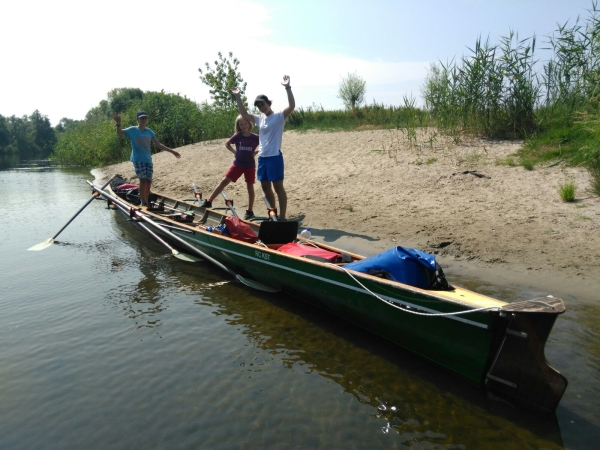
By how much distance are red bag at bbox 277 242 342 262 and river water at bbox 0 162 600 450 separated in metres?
0.61

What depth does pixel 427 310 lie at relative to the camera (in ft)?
12.6

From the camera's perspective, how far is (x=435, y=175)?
9.75 meters

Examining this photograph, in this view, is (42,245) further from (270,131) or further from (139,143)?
(270,131)

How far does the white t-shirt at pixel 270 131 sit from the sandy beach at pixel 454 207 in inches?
63.6

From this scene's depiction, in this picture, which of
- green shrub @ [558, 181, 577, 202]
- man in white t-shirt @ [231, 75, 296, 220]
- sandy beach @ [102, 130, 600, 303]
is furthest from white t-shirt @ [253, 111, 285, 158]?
green shrub @ [558, 181, 577, 202]

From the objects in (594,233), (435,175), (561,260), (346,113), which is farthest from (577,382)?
(346,113)

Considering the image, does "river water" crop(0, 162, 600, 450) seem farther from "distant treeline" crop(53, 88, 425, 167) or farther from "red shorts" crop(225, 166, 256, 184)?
"distant treeline" crop(53, 88, 425, 167)

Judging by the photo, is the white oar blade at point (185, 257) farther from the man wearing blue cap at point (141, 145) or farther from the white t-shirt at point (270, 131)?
the man wearing blue cap at point (141, 145)

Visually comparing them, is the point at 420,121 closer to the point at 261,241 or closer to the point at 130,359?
the point at 261,241

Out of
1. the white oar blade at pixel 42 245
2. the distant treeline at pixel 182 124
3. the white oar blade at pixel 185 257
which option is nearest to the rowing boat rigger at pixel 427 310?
the white oar blade at pixel 185 257

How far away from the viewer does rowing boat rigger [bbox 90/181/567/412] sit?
338cm

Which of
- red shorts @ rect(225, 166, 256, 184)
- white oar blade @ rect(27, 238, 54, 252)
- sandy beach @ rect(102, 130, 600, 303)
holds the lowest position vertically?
white oar blade @ rect(27, 238, 54, 252)

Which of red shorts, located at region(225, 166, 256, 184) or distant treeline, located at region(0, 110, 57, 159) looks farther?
distant treeline, located at region(0, 110, 57, 159)

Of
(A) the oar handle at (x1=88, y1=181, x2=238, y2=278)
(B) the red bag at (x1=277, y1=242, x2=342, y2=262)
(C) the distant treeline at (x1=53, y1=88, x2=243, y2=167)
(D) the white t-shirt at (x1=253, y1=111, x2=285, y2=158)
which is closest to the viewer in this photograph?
(B) the red bag at (x1=277, y1=242, x2=342, y2=262)
